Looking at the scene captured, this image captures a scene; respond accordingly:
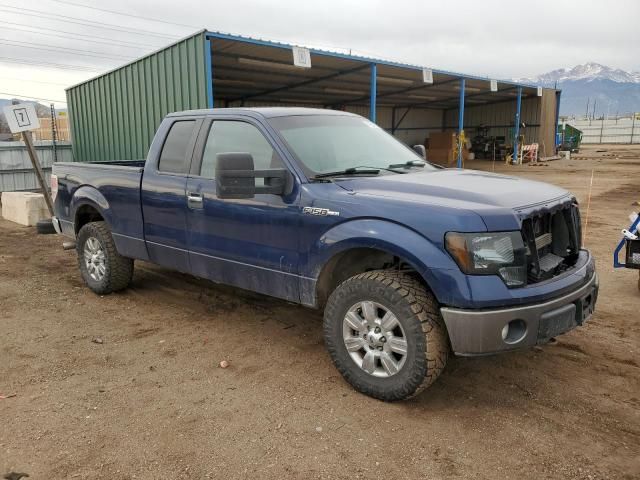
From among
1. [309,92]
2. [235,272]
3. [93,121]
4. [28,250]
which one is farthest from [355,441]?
[309,92]

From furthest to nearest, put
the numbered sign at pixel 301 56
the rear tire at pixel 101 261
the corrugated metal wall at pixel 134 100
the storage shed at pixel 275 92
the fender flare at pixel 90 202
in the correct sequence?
the numbered sign at pixel 301 56 < the storage shed at pixel 275 92 < the corrugated metal wall at pixel 134 100 < the rear tire at pixel 101 261 < the fender flare at pixel 90 202

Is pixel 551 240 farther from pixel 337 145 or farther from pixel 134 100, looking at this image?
pixel 134 100

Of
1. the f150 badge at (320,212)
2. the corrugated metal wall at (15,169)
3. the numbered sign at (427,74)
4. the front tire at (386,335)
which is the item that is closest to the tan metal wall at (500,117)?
the numbered sign at (427,74)

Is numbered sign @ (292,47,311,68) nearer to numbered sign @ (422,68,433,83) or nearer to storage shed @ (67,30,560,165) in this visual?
storage shed @ (67,30,560,165)

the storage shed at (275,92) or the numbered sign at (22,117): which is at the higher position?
the storage shed at (275,92)

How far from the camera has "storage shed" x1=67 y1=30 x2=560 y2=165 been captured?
11148 mm

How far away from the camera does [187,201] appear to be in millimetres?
4484

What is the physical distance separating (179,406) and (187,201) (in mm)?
1783

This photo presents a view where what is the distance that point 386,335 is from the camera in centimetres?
331

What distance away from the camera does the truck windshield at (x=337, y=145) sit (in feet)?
13.0

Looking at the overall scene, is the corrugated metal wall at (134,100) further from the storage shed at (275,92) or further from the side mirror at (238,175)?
the side mirror at (238,175)

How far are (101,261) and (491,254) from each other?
13.9ft

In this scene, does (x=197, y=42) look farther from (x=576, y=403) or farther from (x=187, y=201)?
(x=576, y=403)

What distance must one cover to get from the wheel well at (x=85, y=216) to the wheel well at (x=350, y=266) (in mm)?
3238
